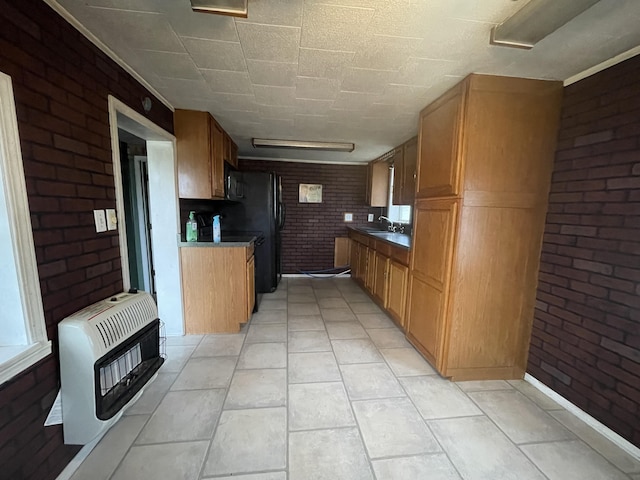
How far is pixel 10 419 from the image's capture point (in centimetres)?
100

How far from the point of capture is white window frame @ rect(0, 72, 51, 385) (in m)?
0.99

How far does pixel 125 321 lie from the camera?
1.46 metres

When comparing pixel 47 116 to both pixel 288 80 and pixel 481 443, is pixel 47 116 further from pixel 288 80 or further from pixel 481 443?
pixel 481 443

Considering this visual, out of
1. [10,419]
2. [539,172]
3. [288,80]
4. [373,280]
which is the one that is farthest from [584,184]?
[10,419]

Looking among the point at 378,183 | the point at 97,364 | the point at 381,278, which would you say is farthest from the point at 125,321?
the point at 378,183

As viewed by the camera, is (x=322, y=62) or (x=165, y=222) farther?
(x=165, y=222)

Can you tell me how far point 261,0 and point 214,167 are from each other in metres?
1.80

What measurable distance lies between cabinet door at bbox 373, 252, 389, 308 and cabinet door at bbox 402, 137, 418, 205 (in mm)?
816

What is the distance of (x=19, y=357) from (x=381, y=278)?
9.97 feet

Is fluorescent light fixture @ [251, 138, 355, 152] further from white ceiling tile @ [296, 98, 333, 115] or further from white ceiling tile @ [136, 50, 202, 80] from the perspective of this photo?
white ceiling tile @ [136, 50, 202, 80]

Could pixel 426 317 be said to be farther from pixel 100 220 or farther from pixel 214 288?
pixel 100 220

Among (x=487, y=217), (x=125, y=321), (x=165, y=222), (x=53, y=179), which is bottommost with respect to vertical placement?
(x=125, y=321)

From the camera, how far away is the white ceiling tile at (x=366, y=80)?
1.71 m

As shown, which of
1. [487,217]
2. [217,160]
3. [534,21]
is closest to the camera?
[534,21]
